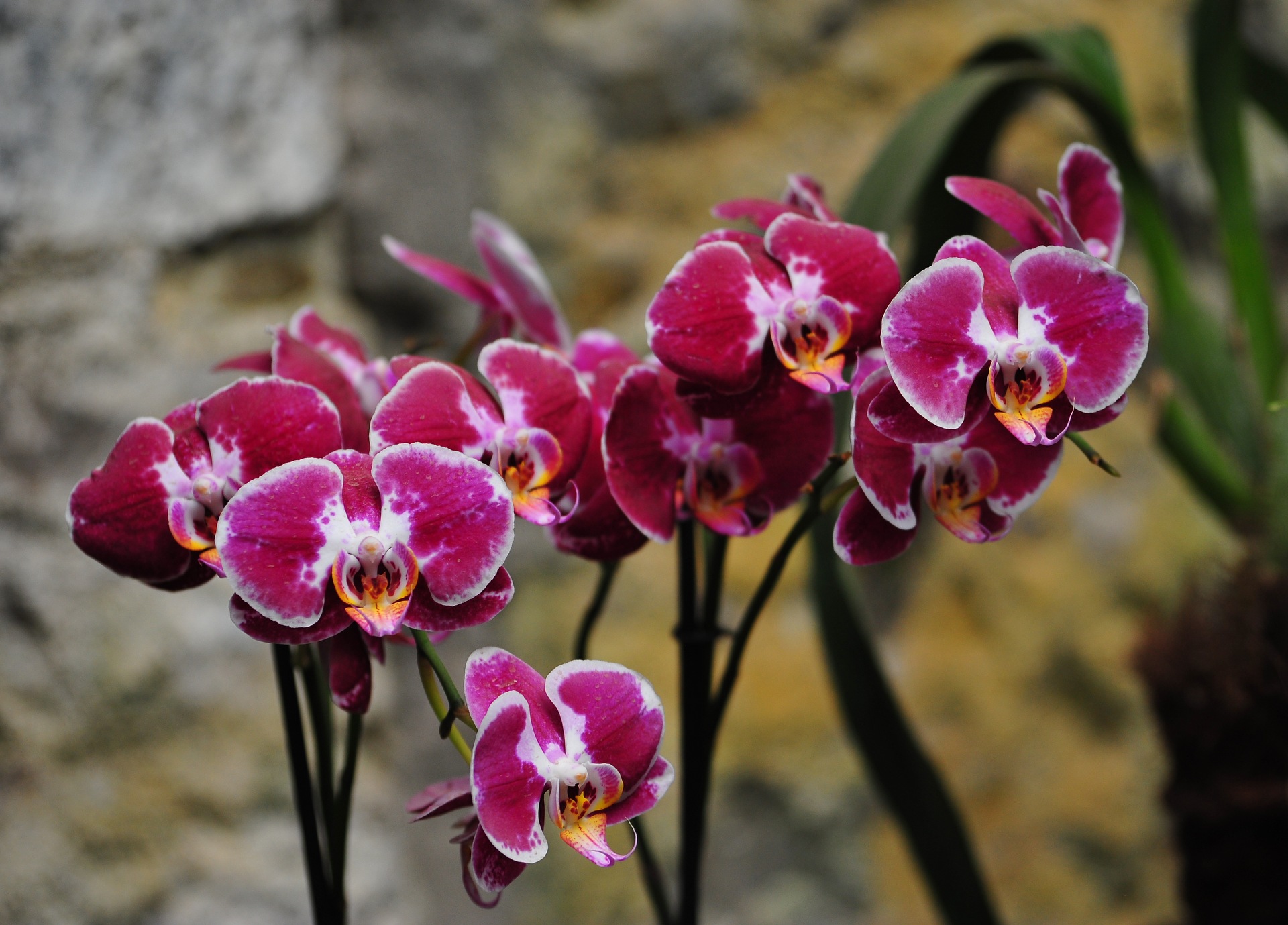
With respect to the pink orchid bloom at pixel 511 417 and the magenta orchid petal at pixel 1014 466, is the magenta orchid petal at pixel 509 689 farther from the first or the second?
the magenta orchid petal at pixel 1014 466

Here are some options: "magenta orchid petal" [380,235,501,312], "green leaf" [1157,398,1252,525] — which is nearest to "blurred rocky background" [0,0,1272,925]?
"green leaf" [1157,398,1252,525]

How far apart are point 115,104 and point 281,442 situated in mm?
456

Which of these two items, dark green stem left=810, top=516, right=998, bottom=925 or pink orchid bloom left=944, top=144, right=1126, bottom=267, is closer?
pink orchid bloom left=944, top=144, right=1126, bottom=267

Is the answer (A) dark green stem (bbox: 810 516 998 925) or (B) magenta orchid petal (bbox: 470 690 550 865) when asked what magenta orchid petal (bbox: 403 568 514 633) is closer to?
(B) magenta orchid petal (bbox: 470 690 550 865)

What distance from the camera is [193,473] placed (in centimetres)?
29

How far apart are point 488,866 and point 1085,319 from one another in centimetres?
23

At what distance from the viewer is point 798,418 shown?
32 centimetres

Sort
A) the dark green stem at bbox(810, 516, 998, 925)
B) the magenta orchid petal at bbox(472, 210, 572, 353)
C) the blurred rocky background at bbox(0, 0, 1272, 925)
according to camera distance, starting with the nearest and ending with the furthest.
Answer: the magenta orchid petal at bbox(472, 210, 572, 353) → the dark green stem at bbox(810, 516, 998, 925) → the blurred rocky background at bbox(0, 0, 1272, 925)

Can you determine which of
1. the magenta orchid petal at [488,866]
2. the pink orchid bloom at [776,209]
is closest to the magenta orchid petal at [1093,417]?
the pink orchid bloom at [776,209]

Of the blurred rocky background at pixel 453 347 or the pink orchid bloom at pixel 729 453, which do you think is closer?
the pink orchid bloom at pixel 729 453

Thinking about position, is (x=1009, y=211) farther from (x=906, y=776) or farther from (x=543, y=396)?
(x=906, y=776)

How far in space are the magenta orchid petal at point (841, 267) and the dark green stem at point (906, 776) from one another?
211 mm

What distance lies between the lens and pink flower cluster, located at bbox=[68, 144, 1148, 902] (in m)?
0.26

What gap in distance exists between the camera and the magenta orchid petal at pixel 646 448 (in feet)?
0.99
